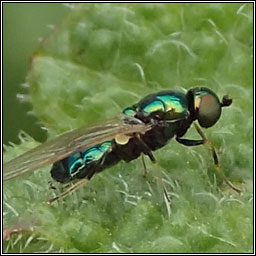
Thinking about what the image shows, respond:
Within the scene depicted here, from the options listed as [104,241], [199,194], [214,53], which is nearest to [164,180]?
[199,194]

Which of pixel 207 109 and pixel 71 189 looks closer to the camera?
pixel 71 189

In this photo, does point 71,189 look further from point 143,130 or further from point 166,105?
point 166,105

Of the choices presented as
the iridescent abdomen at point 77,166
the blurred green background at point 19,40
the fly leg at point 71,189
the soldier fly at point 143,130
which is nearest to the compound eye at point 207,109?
the soldier fly at point 143,130

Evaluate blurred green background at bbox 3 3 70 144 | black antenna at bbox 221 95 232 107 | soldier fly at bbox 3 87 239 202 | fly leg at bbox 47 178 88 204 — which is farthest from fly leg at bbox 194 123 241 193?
blurred green background at bbox 3 3 70 144

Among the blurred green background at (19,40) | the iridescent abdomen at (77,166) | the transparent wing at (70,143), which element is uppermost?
the blurred green background at (19,40)

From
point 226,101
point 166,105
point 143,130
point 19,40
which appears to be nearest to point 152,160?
point 143,130

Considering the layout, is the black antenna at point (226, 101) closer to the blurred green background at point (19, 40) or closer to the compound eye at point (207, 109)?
the compound eye at point (207, 109)

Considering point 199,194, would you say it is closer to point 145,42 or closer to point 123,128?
point 123,128
